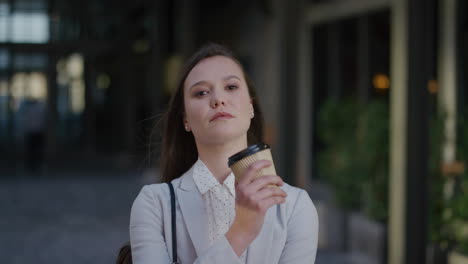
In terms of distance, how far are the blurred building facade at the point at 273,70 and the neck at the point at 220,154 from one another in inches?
11.6

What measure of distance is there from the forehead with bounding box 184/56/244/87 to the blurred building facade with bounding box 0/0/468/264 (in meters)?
0.27

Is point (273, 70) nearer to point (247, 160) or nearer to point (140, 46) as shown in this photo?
point (140, 46)

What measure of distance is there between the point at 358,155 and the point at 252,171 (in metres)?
5.53

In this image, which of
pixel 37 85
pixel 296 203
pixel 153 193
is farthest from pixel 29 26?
pixel 296 203

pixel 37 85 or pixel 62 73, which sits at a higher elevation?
pixel 62 73

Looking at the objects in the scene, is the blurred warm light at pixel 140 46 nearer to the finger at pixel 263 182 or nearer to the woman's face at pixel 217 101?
the woman's face at pixel 217 101

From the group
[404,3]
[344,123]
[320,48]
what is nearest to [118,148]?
[320,48]

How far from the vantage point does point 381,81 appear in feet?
28.6

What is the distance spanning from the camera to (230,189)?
1.49 meters

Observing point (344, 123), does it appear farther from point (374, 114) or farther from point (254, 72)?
point (254, 72)

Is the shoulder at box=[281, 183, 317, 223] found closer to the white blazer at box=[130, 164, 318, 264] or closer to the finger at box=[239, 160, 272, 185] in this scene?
the white blazer at box=[130, 164, 318, 264]

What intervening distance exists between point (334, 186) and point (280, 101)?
1002 millimetres

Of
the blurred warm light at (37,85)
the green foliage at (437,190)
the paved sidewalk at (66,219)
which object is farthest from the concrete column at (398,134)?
the blurred warm light at (37,85)

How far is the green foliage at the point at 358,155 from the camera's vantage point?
631 centimetres
